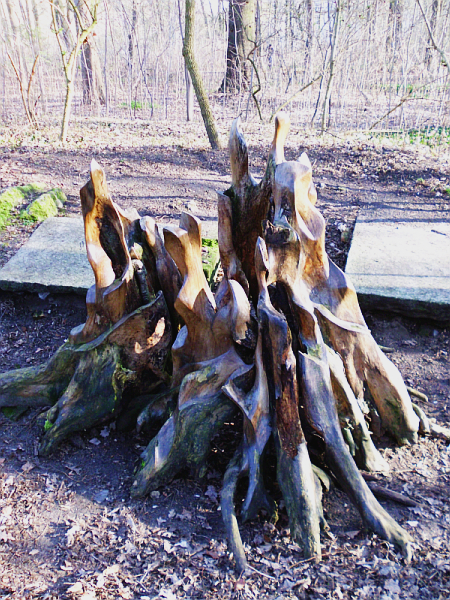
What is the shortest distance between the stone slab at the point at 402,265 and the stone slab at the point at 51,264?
2.14 m

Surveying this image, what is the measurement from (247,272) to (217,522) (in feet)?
4.08

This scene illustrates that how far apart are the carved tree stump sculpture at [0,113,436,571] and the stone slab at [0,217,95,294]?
42.3 inches

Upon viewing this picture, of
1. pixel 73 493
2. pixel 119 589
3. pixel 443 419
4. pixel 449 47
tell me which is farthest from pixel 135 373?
pixel 449 47

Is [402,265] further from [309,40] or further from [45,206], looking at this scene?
[309,40]

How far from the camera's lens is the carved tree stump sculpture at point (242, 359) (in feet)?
6.98

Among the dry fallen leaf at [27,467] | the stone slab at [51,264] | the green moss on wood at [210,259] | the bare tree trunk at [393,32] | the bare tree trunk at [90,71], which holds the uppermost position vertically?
the bare tree trunk at [393,32]

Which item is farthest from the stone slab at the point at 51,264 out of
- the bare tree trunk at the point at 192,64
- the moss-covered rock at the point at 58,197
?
the bare tree trunk at the point at 192,64

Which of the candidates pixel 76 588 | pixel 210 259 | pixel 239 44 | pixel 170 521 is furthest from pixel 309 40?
pixel 76 588

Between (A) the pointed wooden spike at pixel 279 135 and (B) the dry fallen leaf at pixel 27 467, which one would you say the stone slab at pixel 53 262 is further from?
(A) the pointed wooden spike at pixel 279 135

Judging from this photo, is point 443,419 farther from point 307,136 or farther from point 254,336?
point 307,136

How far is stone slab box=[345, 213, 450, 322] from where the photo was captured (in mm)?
3592

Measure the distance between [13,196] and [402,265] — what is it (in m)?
4.04

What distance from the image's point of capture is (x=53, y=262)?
4.20 metres

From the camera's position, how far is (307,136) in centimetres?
908
